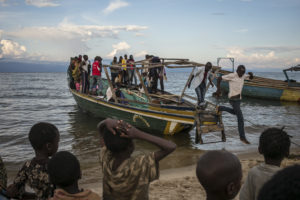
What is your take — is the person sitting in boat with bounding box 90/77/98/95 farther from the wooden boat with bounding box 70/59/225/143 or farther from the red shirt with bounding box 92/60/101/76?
the wooden boat with bounding box 70/59/225/143

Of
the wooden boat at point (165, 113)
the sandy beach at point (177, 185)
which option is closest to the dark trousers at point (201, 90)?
the wooden boat at point (165, 113)

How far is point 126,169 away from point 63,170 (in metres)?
0.50

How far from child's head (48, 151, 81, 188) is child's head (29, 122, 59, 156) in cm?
55

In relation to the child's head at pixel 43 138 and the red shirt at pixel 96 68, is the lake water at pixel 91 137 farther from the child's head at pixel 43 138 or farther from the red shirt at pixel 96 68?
the child's head at pixel 43 138

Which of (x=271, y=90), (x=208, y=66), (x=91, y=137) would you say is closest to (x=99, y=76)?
(x=91, y=137)

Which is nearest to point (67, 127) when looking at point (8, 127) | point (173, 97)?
point (8, 127)

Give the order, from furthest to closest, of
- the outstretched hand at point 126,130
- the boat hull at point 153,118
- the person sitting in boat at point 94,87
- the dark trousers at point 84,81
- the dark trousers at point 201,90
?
1. the person sitting in boat at point 94,87
2. the dark trousers at point 84,81
3. the dark trousers at point 201,90
4. the boat hull at point 153,118
5. the outstretched hand at point 126,130

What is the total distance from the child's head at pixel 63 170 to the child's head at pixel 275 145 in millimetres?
1651

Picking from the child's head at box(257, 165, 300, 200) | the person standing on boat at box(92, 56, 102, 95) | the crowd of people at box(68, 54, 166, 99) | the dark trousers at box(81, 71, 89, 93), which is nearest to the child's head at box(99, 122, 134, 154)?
the child's head at box(257, 165, 300, 200)

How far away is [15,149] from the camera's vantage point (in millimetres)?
9250

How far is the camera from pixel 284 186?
912 millimetres

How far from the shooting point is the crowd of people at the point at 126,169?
1.75 meters

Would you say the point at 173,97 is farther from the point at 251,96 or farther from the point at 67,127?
the point at 251,96

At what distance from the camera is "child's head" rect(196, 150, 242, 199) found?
172 centimetres
